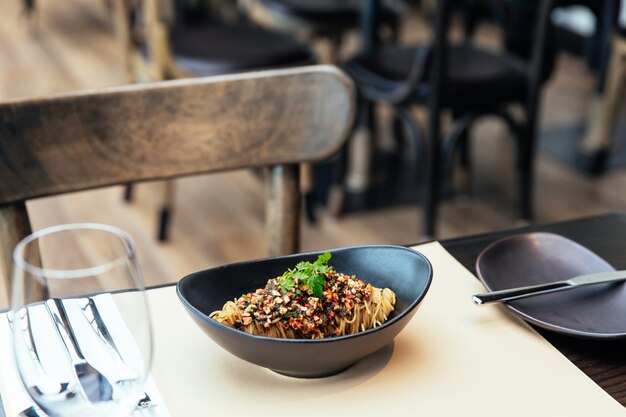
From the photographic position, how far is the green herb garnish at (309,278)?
0.72 metres

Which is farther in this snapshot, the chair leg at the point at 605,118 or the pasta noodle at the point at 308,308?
the chair leg at the point at 605,118

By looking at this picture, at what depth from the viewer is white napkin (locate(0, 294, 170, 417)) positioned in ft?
1.81

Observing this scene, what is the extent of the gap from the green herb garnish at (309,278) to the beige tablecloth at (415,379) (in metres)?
0.07

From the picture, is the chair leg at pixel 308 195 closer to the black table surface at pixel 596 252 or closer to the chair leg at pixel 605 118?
the chair leg at pixel 605 118

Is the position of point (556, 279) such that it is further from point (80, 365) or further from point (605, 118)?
point (605, 118)

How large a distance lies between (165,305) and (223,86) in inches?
13.2

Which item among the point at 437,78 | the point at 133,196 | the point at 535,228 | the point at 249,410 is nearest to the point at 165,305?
the point at 249,410

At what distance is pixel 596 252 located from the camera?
95cm

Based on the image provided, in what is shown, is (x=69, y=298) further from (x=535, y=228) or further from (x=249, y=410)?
(x=535, y=228)

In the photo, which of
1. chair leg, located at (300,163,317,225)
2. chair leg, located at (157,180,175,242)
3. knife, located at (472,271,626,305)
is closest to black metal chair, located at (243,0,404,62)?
chair leg, located at (300,163,317,225)

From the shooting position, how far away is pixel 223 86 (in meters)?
1.05

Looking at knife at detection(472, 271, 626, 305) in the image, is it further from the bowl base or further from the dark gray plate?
the bowl base

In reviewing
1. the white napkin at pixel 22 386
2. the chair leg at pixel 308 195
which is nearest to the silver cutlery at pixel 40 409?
the white napkin at pixel 22 386

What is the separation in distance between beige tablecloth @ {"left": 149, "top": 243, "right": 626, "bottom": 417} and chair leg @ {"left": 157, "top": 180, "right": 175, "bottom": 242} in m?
1.56
